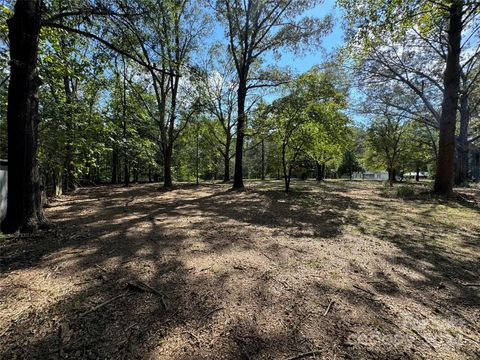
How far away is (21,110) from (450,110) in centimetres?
1295

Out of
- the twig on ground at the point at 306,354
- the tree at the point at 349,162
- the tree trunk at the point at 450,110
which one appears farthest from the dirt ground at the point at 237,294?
the tree at the point at 349,162

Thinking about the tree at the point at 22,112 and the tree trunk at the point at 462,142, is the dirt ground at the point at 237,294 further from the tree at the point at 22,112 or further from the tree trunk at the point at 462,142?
the tree trunk at the point at 462,142

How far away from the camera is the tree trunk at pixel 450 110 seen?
848cm

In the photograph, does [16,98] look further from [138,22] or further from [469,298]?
[469,298]

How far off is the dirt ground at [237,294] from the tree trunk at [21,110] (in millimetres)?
514

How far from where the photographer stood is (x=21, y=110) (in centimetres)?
379

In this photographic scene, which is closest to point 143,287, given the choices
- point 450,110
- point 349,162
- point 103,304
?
point 103,304

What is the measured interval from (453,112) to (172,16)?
35.4 feet

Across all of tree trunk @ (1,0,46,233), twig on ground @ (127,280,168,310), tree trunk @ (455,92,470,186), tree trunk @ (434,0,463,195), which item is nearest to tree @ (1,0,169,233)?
tree trunk @ (1,0,46,233)

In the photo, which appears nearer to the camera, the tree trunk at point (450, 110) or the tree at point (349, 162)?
the tree trunk at point (450, 110)

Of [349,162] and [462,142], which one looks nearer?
[462,142]

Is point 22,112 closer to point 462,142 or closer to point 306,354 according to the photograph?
point 306,354

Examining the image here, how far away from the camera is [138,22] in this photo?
5297mm

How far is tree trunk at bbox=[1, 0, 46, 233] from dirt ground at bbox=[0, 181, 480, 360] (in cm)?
51
